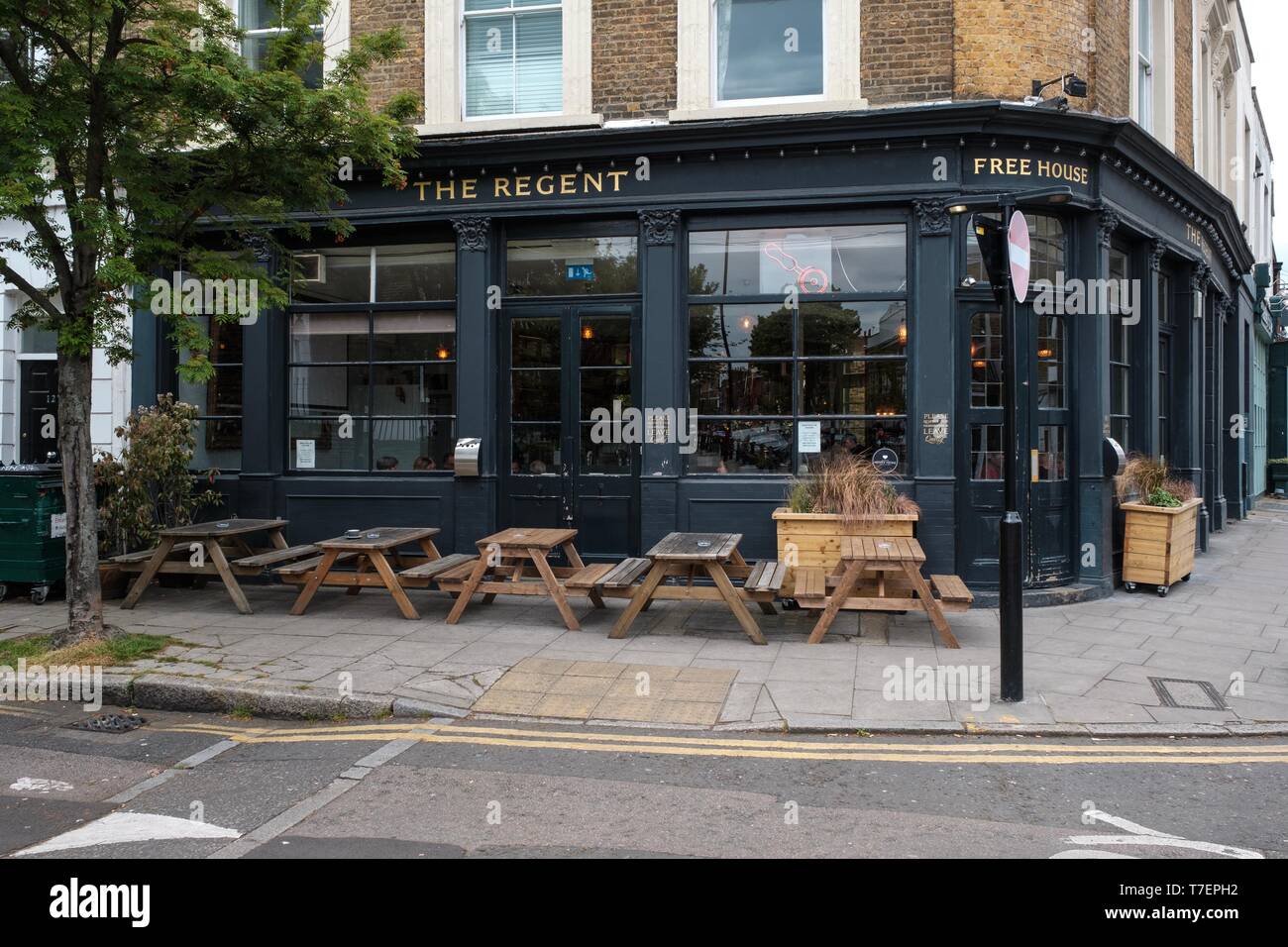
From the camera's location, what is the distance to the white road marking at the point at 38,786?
16.8 ft

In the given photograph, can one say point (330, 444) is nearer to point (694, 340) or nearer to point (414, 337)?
point (414, 337)

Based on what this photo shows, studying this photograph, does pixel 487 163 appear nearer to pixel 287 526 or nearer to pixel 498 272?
pixel 498 272

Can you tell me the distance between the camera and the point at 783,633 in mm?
8555

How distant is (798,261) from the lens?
10438 millimetres

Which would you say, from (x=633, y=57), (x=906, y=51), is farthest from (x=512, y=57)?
(x=906, y=51)

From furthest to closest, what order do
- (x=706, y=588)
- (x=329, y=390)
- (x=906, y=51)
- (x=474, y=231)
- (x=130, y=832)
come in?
(x=329, y=390)
(x=474, y=231)
(x=906, y=51)
(x=706, y=588)
(x=130, y=832)

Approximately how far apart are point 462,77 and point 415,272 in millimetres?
2319

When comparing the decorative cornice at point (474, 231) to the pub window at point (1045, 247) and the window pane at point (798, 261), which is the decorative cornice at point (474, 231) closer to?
the window pane at point (798, 261)

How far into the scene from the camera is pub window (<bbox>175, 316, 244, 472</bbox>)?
11625 millimetres

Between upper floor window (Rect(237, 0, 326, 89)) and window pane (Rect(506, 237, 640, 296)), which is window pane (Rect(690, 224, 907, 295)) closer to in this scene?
window pane (Rect(506, 237, 640, 296))

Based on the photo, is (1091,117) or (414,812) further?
(1091,117)

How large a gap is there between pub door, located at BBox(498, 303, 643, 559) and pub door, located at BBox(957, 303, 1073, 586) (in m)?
3.53
